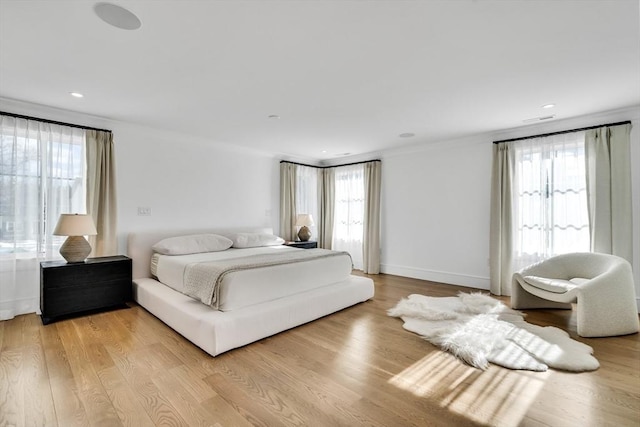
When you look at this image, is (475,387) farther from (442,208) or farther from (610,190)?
(442,208)

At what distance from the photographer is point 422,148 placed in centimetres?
538

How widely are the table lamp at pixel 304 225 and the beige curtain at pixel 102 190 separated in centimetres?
311

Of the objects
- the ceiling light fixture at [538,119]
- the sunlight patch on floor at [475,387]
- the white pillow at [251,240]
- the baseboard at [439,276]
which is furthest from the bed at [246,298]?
the ceiling light fixture at [538,119]

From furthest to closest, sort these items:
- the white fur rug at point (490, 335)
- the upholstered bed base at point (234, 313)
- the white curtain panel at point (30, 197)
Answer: the white curtain panel at point (30, 197), the upholstered bed base at point (234, 313), the white fur rug at point (490, 335)

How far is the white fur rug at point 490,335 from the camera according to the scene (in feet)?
7.72

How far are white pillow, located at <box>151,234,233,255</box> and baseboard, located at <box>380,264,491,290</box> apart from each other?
10.7 feet

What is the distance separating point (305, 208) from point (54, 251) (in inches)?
167

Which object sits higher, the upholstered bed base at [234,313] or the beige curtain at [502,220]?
the beige curtain at [502,220]

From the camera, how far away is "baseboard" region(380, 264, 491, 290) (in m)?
4.73

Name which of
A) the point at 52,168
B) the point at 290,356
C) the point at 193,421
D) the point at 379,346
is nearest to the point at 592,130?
the point at 379,346

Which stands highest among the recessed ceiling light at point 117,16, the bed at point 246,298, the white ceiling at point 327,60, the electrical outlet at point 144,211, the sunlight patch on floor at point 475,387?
the white ceiling at point 327,60

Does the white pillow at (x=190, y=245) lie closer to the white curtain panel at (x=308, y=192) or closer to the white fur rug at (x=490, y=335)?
the white curtain panel at (x=308, y=192)

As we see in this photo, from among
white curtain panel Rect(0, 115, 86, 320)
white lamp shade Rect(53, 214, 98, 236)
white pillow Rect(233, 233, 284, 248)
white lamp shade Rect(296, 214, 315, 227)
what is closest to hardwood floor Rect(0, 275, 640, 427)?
white curtain panel Rect(0, 115, 86, 320)

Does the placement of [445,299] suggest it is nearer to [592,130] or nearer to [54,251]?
[592,130]
